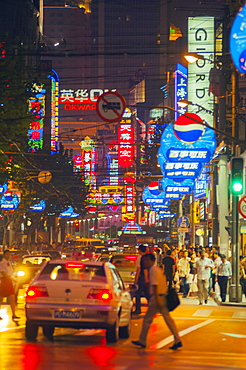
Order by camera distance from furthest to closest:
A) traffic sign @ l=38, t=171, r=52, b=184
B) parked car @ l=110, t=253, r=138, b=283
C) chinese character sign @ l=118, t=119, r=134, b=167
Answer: chinese character sign @ l=118, t=119, r=134, b=167, traffic sign @ l=38, t=171, r=52, b=184, parked car @ l=110, t=253, r=138, b=283

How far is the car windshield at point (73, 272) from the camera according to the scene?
14266 millimetres

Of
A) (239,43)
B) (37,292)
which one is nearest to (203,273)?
(239,43)

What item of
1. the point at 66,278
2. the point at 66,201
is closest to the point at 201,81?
the point at 66,201

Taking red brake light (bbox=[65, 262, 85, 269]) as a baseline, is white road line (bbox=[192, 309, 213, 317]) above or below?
below

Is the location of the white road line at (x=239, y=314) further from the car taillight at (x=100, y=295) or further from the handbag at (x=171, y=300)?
the car taillight at (x=100, y=295)

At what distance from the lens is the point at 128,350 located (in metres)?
13.1

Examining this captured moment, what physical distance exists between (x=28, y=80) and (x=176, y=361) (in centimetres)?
2358

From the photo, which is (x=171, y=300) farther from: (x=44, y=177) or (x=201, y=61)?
(x=201, y=61)

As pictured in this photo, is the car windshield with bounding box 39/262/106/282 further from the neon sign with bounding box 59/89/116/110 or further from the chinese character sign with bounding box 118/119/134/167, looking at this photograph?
the neon sign with bounding box 59/89/116/110

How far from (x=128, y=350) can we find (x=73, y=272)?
212 cm

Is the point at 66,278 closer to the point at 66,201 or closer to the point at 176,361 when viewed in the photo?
the point at 176,361

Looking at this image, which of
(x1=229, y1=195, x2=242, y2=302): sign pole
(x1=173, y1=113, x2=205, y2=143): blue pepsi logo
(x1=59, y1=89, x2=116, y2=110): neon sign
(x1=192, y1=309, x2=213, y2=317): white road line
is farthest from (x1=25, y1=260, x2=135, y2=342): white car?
(x1=59, y1=89, x2=116, y2=110): neon sign

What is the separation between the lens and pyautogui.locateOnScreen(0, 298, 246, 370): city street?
11.2 meters

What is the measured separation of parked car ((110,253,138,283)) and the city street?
6.77m
